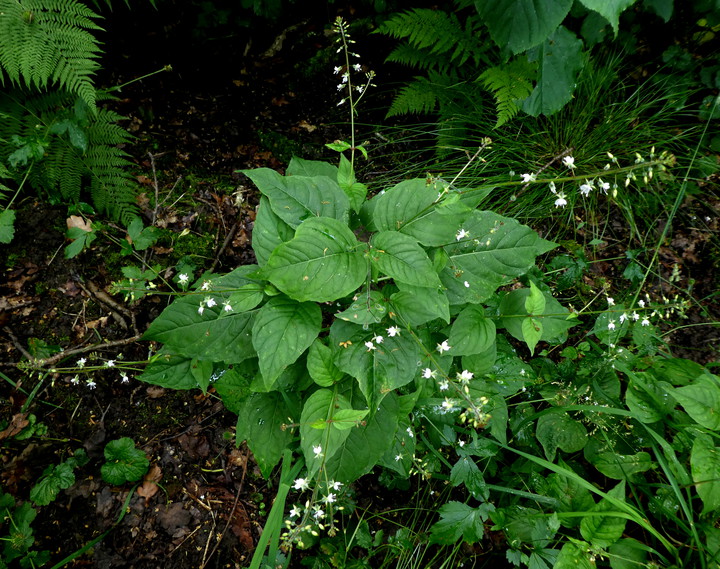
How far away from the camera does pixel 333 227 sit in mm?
1486

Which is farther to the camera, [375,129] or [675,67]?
[375,129]

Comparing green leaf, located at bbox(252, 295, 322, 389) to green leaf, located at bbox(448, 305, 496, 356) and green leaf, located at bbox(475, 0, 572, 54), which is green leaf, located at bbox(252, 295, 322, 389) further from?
green leaf, located at bbox(475, 0, 572, 54)

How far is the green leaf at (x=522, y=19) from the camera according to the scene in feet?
6.41

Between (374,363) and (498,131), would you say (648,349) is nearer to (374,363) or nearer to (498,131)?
(374,363)

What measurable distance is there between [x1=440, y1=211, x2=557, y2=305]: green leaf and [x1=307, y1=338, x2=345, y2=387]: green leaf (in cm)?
58

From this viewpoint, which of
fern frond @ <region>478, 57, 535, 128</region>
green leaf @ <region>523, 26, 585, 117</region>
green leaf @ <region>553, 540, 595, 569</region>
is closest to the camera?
green leaf @ <region>553, 540, 595, 569</region>

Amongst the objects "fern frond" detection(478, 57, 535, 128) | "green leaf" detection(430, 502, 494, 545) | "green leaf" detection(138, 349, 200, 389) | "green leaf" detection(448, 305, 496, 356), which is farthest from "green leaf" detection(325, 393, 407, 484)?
"fern frond" detection(478, 57, 535, 128)

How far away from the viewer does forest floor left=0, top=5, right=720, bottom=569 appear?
2094mm

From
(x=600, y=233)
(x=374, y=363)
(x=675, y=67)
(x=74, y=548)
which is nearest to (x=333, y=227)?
(x=374, y=363)

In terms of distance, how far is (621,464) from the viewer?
1957 millimetres

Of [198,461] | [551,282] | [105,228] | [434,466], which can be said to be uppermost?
[551,282]

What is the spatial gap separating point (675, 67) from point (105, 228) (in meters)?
4.11

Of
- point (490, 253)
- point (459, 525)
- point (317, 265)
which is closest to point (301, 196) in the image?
point (317, 265)

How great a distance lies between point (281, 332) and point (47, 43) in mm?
2219
